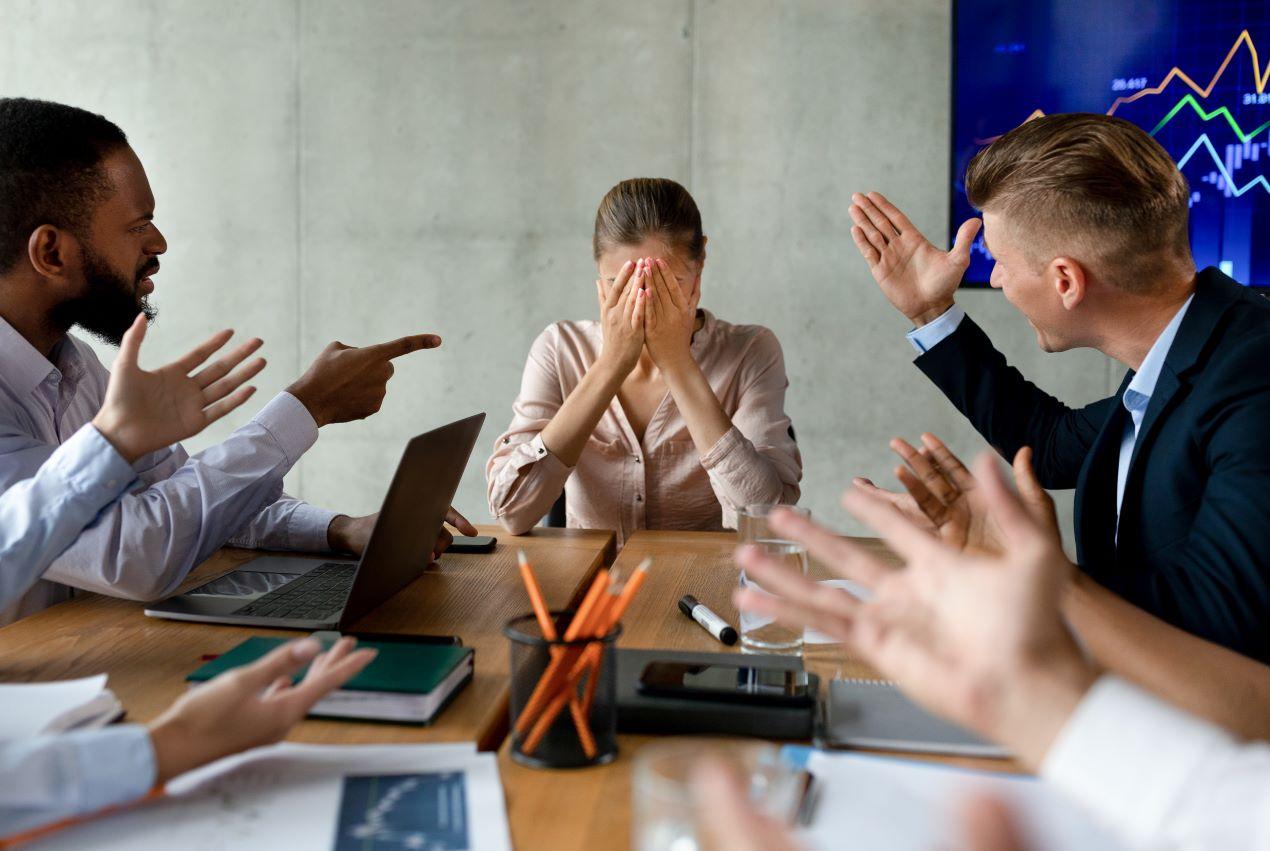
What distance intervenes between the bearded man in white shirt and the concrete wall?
172 cm

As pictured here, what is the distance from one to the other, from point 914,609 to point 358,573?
0.74m

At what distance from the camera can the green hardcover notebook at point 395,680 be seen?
1.02 m

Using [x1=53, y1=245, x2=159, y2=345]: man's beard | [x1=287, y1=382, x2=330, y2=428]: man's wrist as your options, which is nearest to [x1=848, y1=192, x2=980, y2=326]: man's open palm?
[x1=287, y1=382, x2=330, y2=428]: man's wrist

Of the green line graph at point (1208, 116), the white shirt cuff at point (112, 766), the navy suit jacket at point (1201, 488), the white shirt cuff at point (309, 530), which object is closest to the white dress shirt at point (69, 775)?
the white shirt cuff at point (112, 766)

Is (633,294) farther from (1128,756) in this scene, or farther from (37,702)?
(1128,756)

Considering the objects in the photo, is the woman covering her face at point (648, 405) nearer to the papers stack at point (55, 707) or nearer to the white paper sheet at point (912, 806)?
the papers stack at point (55, 707)

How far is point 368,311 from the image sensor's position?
3641mm

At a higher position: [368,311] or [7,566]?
[368,311]

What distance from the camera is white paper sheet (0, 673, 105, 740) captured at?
94cm

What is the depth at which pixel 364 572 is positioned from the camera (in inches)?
51.1

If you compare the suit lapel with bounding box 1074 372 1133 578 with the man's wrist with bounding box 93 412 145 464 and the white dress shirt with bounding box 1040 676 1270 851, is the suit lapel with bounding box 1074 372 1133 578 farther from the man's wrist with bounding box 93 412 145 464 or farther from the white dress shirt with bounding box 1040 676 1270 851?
the man's wrist with bounding box 93 412 145 464

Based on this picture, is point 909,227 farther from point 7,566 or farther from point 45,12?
point 45,12

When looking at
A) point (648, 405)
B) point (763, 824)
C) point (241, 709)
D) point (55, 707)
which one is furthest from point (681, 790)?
point (648, 405)

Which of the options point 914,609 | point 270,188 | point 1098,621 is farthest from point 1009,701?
point 270,188
